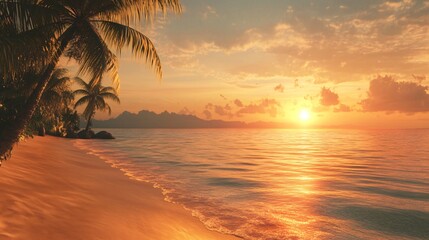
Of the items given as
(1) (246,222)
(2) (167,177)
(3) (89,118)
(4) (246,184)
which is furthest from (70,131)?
(1) (246,222)

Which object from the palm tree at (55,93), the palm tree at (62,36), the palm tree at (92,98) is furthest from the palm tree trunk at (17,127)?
the palm tree at (92,98)

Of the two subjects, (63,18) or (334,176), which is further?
(334,176)

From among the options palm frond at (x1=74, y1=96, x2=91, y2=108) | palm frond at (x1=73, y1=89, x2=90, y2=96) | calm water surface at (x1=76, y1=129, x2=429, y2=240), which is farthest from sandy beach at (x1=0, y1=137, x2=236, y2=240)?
palm frond at (x1=74, y1=96, x2=91, y2=108)

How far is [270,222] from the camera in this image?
828 cm

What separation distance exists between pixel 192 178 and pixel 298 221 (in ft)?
25.3

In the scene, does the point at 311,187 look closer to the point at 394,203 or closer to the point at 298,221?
the point at 394,203

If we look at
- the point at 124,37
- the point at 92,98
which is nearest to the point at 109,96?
the point at 92,98

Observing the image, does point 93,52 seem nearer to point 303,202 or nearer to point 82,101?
point 303,202

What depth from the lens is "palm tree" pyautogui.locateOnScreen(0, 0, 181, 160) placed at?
826 centimetres

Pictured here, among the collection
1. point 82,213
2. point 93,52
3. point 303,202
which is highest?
point 93,52

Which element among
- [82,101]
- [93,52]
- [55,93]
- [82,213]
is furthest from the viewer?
[82,101]

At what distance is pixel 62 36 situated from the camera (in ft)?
31.2

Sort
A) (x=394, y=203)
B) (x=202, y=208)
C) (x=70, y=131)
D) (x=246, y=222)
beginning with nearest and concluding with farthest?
(x=246, y=222), (x=202, y=208), (x=394, y=203), (x=70, y=131)

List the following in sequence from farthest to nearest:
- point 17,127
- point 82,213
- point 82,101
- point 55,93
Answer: point 82,101, point 55,93, point 17,127, point 82,213
